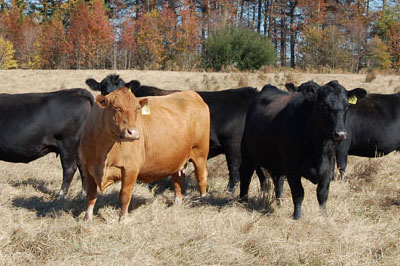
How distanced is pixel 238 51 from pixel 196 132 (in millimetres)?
20933

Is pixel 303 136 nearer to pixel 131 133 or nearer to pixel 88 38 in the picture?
pixel 131 133

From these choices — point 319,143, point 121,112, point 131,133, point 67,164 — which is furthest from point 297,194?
point 67,164

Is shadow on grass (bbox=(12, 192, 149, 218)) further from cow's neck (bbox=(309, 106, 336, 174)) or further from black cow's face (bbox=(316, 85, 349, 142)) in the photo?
black cow's face (bbox=(316, 85, 349, 142))

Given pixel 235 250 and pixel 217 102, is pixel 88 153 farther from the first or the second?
pixel 217 102

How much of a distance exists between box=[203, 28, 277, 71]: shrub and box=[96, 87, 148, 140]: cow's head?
21.8 meters

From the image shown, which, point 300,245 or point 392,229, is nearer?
point 300,245

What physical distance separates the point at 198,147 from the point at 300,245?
270 centimetres

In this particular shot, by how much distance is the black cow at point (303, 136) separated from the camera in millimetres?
5492

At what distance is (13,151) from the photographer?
24.3 ft

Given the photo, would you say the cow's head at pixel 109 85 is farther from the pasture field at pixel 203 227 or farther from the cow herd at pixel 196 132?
the pasture field at pixel 203 227

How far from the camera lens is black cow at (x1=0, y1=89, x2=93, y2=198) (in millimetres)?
7379

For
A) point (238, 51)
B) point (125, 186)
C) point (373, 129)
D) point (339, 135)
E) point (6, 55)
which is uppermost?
point (238, 51)

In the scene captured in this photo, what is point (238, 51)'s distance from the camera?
2708 centimetres

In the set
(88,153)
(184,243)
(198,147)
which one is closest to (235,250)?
(184,243)
